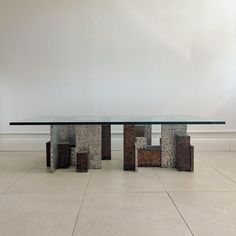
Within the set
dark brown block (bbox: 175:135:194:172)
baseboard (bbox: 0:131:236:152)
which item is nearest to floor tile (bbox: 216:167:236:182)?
dark brown block (bbox: 175:135:194:172)

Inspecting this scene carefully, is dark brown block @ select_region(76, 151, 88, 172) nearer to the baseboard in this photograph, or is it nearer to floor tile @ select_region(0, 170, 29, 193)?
floor tile @ select_region(0, 170, 29, 193)

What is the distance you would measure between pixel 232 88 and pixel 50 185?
7.10ft

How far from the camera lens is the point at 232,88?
3018 millimetres

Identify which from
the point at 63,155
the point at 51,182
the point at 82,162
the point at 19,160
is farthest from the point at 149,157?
the point at 19,160

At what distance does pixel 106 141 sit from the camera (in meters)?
2.58

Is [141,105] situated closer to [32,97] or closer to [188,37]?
[188,37]

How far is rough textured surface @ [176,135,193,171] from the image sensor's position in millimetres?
2189

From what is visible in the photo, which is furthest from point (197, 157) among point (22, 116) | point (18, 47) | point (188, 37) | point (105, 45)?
point (18, 47)

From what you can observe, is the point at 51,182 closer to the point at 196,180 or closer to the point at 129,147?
the point at 129,147

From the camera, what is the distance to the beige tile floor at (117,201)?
116 centimetres

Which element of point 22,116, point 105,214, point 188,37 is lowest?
point 105,214

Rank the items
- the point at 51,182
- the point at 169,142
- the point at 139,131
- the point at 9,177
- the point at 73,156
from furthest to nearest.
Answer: the point at 139,131, the point at 73,156, the point at 169,142, the point at 9,177, the point at 51,182

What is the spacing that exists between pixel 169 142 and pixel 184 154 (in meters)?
0.15

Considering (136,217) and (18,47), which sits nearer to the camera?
(136,217)
